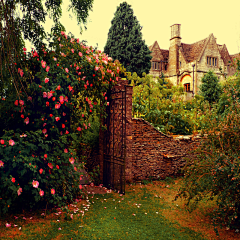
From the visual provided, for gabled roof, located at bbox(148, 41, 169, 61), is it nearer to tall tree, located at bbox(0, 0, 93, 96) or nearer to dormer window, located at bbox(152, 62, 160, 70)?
dormer window, located at bbox(152, 62, 160, 70)

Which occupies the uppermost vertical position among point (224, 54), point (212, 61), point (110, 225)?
point (224, 54)

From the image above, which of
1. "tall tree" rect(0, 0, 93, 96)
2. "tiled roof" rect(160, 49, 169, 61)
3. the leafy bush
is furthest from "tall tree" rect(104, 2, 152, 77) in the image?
the leafy bush

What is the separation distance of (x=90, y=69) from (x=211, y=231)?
13.5 ft

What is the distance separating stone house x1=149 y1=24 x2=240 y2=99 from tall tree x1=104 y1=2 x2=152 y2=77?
811 cm

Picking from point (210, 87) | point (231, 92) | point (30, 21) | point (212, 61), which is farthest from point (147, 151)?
point (212, 61)

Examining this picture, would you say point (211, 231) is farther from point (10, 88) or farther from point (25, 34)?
point (25, 34)

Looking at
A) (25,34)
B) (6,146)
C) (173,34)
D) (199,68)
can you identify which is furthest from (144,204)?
(173,34)

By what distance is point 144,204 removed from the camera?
18.5 feet

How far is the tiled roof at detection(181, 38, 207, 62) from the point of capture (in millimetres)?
29252

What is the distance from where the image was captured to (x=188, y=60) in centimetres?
2928

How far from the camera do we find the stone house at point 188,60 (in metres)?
27.8

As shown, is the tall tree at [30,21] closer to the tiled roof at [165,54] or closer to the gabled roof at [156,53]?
the gabled roof at [156,53]

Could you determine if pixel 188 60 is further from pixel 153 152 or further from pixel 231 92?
pixel 231 92

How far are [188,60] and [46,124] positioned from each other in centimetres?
2746
